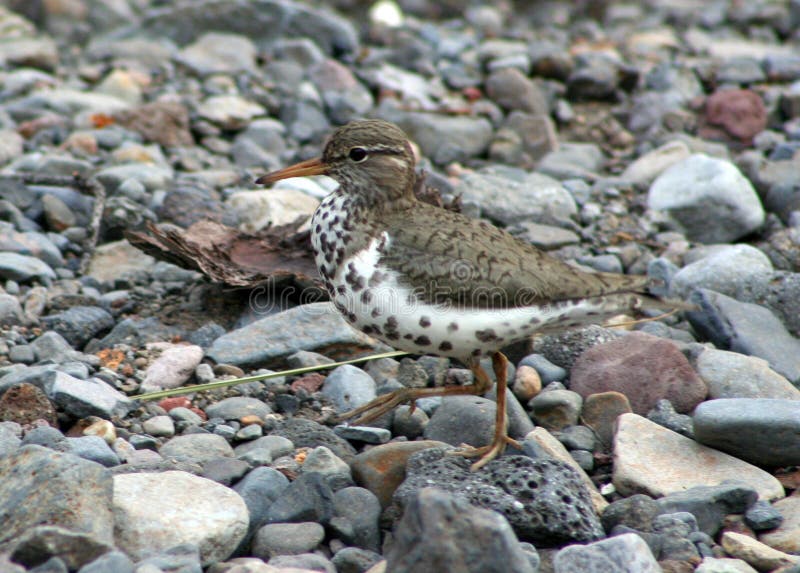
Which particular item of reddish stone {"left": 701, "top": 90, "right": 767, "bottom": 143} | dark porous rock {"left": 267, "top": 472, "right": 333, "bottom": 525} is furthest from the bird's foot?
reddish stone {"left": 701, "top": 90, "right": 767, "bottom": 143}

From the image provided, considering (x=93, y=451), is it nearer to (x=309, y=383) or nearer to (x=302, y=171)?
(x=309, y=383)

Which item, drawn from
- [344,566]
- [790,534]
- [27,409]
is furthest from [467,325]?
[27,409]

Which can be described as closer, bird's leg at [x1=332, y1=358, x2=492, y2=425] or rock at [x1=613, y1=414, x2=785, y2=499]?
rock at [x1=613, y1=414, x2=785, y2=499]

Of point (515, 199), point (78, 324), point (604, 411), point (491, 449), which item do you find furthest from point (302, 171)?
point (515, 199)

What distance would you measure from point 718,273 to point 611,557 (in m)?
3.91

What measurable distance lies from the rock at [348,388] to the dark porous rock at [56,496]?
209cm

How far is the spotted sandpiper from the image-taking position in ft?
18.1

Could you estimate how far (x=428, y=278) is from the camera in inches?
220

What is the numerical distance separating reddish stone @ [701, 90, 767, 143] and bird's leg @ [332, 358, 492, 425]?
6896 millimetres

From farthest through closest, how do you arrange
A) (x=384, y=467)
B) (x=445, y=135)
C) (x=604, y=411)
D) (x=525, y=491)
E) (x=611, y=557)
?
(x=445, y=135) → (x=604, y=411) → (x=384, y=467) → (x=525, y=491) → (x=611, y=557)

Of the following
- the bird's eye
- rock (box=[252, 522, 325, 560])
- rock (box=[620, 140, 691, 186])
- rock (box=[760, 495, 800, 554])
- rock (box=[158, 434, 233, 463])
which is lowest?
rock (box=[158, 434, 233, 463])

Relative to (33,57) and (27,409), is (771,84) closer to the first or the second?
(33,57)

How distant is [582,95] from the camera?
41.3ft

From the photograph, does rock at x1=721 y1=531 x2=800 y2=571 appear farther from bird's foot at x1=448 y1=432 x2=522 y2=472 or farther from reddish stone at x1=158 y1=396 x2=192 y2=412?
reddish stone at x1=158 y1=396 x2=192 y2=412
